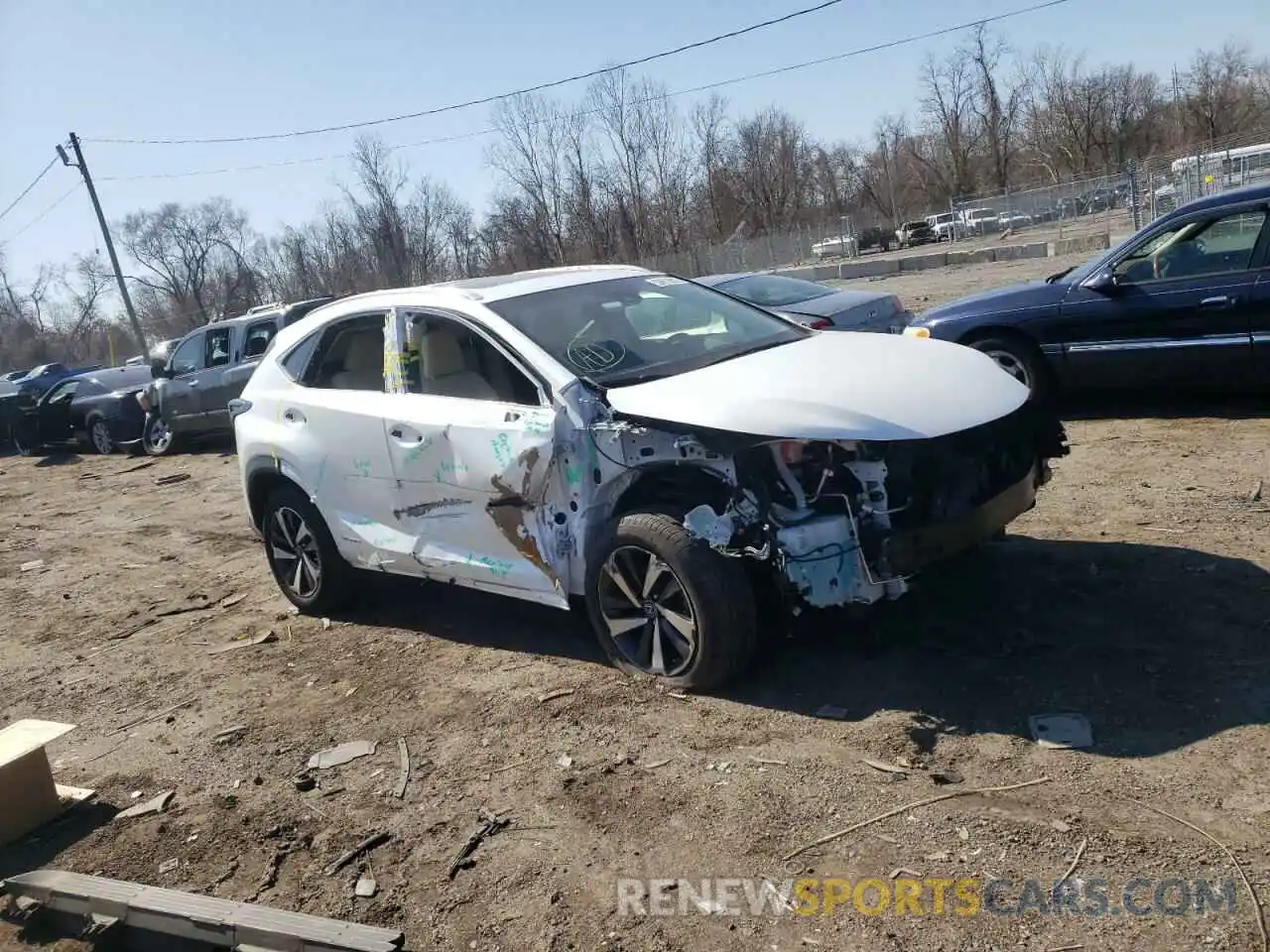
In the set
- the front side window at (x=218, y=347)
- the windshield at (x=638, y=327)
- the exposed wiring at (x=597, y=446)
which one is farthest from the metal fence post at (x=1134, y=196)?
the exposed wiring at (x=597, y=446)

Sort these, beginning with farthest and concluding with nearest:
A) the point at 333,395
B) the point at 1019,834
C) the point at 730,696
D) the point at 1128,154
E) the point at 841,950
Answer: the point at 1128,154 < the point at 333,395 < the point at 730,696 < the point at 1019,834 < the point at 841,950

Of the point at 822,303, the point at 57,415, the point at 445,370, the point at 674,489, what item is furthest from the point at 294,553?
the point at 57,415

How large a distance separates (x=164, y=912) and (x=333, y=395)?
3016 mm

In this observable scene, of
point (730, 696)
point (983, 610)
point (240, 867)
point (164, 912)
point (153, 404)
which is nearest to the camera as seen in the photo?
point (164, 912)

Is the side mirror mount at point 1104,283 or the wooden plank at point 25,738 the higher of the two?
the side mirror mount at point 1104,283

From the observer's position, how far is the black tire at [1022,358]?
26.9 feet

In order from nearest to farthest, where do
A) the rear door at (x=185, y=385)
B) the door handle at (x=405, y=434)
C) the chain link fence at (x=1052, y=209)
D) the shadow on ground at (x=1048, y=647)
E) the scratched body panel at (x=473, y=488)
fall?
the shadow on ground at (x=1048, y=647) → the scratched body panel at (x=473, y=488) → the door handle at (x=405, y=434) → the rear door at (x=185, y=385) → the chain link fence at (x=1052, y=209)

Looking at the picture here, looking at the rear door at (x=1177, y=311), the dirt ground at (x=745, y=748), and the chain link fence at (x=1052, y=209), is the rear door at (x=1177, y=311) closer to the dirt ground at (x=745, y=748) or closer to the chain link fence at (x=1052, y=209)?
the dirt ground at (x=745, y=748)

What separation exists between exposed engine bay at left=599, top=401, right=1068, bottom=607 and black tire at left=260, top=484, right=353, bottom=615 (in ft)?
9.05

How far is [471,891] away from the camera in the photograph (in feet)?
11.0

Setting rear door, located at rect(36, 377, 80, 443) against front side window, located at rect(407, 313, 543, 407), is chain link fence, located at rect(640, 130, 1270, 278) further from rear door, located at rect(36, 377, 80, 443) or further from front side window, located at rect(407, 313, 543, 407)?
rear door, located at rect(36, 377, 80, 443)

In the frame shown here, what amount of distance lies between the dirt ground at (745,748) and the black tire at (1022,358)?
1652 millimetres

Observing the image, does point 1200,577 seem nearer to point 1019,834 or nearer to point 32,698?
point 1019,834

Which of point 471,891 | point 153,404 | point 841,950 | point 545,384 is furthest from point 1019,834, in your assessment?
point 153,404
